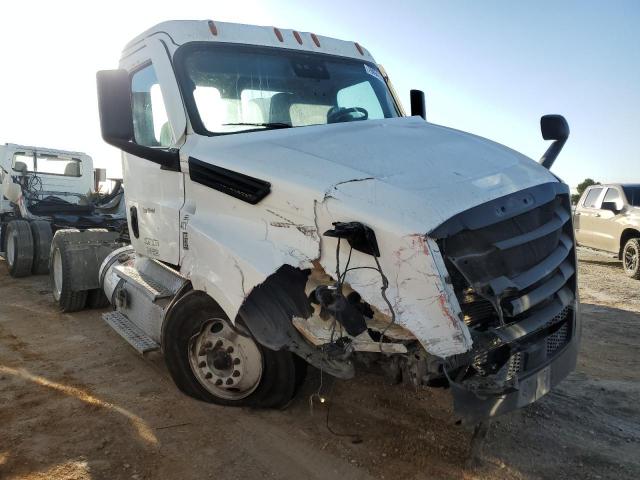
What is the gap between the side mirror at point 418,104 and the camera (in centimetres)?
540

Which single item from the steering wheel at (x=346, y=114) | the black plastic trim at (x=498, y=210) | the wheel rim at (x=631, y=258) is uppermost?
the steering wheel at (x=346, y=114)

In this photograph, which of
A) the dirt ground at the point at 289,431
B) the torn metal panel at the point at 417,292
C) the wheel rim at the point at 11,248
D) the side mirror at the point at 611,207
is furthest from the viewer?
the side mirror at the point at 611,207

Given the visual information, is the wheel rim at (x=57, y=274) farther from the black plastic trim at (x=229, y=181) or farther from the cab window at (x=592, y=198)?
the cab window at (x=592, y=198)

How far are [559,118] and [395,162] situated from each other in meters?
1.72

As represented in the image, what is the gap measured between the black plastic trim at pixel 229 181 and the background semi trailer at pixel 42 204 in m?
5.63

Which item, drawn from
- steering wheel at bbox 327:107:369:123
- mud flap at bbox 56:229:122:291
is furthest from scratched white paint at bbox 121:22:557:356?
mud flap at bbox 56:229:122:291

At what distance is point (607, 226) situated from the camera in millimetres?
11656

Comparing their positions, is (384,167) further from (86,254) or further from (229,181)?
(86,254)

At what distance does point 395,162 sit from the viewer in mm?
3061

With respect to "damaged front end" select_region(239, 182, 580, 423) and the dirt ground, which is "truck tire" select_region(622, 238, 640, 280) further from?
"damaged front end" select_region(239, 182, 580, 423)

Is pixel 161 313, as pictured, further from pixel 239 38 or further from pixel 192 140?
pixel 239 38

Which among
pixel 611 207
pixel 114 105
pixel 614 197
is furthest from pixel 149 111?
pixel 614 197

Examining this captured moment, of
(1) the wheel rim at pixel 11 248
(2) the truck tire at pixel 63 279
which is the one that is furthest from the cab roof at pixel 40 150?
(2) the truck tire at pixel 63 279

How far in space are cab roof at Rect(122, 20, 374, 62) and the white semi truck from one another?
15mm
